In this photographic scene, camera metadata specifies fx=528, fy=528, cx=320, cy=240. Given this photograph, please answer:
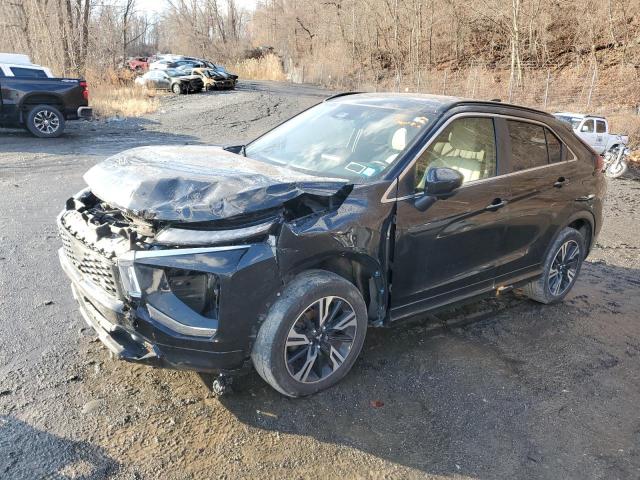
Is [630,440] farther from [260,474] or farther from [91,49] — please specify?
[91,49]

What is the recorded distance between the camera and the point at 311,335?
10.6 ft

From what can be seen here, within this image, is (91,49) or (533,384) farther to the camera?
(91,49)

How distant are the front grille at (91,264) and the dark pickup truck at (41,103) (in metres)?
11.2

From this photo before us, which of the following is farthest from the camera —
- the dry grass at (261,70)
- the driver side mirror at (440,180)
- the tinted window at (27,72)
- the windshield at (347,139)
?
the dry grass at (261,70)

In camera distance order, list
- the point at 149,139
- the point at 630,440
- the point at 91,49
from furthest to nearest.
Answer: the point at 91,49, the point at 149,139, the point at 630,440

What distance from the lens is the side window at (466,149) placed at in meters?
3.76

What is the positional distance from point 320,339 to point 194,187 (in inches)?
47.1

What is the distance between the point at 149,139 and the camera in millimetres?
15008

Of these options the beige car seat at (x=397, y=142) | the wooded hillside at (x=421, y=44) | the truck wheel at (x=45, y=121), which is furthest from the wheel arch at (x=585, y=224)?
the wooded hillside at (x=421, y=44)

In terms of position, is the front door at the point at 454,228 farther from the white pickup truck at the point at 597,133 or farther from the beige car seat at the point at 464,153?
the white pickup truck at the point at 597,133

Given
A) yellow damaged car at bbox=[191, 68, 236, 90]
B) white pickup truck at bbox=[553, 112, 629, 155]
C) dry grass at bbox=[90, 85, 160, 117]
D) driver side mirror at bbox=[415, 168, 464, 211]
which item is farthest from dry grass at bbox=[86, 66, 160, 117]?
driver side mirror at bbox=[415, 168, 464, 211]

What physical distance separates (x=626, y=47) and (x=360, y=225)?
2872 cm

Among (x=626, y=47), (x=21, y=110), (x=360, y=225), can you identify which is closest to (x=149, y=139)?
(x=21, y=110)

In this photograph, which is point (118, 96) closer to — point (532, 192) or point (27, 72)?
point (27, 72)
